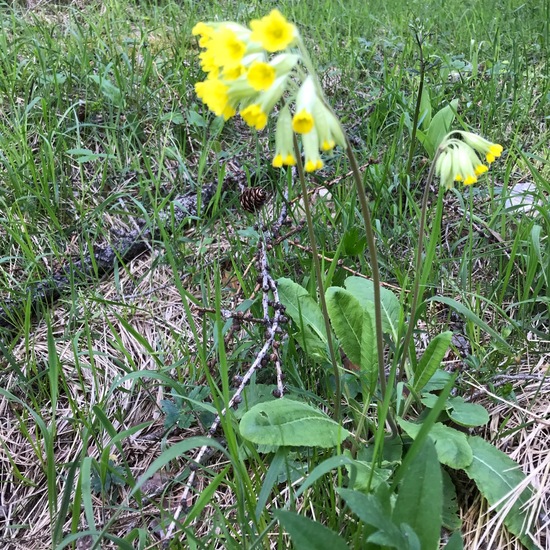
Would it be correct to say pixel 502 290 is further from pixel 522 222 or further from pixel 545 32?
pixel 545 32

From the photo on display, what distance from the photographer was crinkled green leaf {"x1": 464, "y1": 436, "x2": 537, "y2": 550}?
4.72 feet

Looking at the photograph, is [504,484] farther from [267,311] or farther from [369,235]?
[267,311]

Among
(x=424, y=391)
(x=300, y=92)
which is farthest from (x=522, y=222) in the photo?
(x=300, y=92)

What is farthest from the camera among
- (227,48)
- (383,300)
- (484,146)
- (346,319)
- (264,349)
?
(383,300)

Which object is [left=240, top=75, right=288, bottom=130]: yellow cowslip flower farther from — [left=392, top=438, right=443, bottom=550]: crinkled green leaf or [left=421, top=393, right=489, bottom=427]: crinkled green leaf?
[left=421, top=393, right=489, bottom=427]: crinkled green leaf

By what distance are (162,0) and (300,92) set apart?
15.2ft

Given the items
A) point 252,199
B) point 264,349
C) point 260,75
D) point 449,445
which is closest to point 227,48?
point 260,75

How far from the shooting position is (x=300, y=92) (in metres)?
1.23

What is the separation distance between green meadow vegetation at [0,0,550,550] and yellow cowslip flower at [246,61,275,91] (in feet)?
0.39

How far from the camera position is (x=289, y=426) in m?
1.61

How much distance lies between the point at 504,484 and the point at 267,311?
3.17 ft

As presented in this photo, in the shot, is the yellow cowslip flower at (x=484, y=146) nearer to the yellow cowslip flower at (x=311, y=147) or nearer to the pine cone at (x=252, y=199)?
the yellow cowslip flower at (x=311, y=147)

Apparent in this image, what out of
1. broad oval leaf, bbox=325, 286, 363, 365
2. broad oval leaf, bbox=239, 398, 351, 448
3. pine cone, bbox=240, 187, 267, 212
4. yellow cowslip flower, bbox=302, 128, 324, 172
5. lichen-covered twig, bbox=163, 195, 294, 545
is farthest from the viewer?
pine cone, bbox=240, 187, 267, 212

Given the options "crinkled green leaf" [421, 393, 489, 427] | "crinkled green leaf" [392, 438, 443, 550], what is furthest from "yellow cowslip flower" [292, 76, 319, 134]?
"crinkled green leaf" [421, 393, 489, 427]
